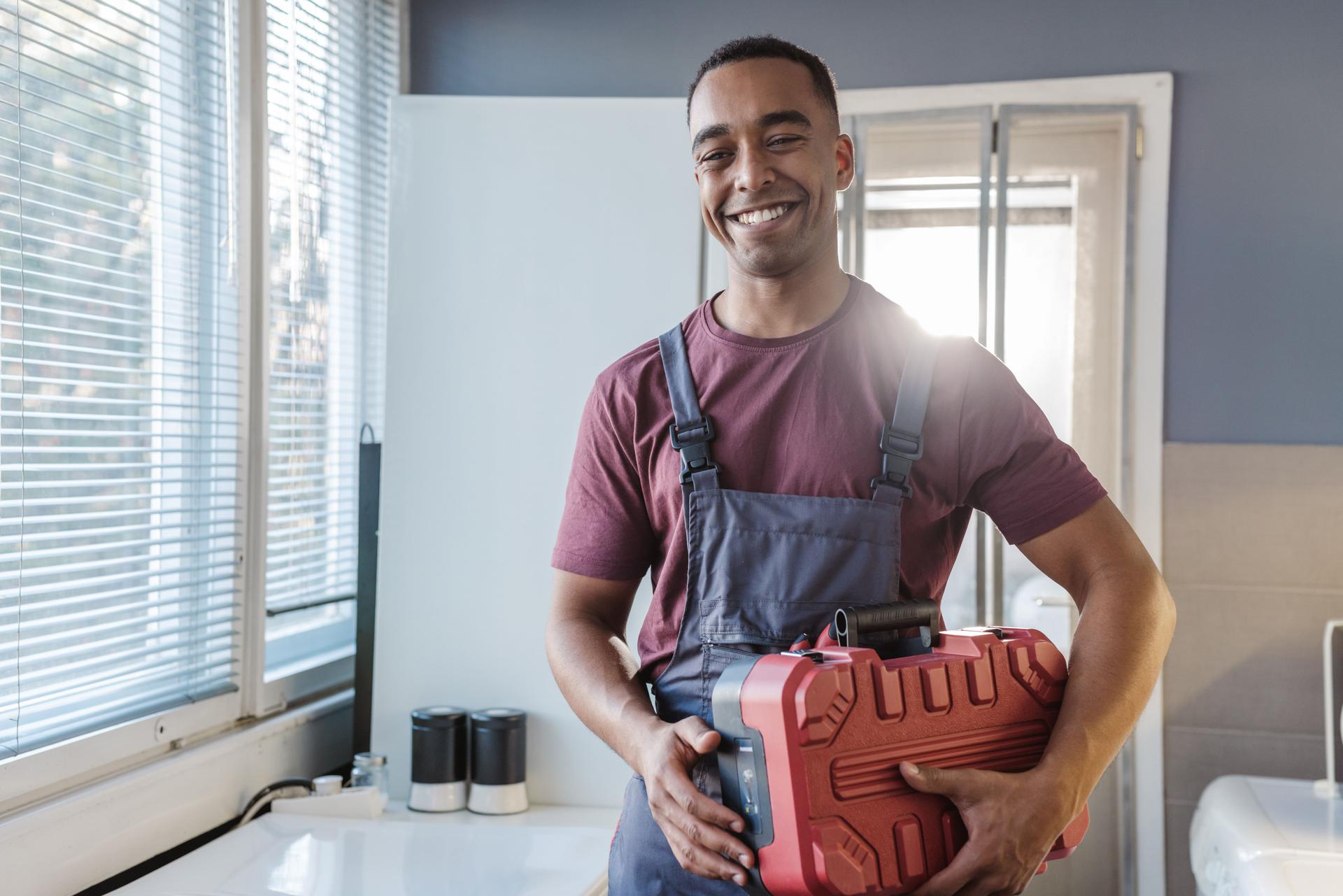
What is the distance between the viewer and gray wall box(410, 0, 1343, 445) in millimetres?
2426

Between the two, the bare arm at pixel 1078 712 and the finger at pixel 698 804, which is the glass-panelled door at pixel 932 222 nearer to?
the bare arm at pixel 1078 712

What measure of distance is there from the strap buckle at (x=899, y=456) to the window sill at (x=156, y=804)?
1.32 metres

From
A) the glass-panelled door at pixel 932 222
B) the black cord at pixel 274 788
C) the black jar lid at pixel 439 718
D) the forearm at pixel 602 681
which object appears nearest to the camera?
the forearm at pixel 602 681

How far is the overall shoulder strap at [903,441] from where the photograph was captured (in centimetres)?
118

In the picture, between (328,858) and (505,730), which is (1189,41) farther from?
(328,858)

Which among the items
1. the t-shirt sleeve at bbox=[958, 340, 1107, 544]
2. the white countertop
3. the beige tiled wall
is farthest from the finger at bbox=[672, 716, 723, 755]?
the beige tiled wall

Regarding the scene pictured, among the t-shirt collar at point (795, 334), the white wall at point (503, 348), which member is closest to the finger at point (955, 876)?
the t-shirt collar at point (795, 334)

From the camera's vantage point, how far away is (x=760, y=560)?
121cm

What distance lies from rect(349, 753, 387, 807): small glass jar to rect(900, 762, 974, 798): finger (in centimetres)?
153

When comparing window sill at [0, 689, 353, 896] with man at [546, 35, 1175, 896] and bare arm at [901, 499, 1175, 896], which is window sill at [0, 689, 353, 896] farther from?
bare arm at [901, 499, 1175, 896]

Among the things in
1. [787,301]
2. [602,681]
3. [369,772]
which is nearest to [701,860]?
[602,681]

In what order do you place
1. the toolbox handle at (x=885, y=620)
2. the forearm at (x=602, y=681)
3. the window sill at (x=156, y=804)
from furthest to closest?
the window sill at (x=156, y=804) → the forearm at (x=602, y=681) → the toolbox handle at (x=885, y=620)

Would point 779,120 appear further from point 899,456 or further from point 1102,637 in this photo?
point 1102,637

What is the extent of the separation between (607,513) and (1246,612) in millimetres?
1724
